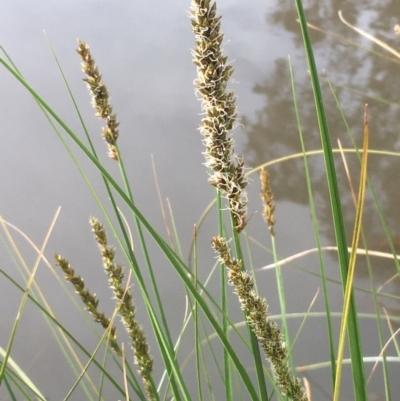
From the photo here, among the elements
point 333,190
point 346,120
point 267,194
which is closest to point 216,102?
point 333,190

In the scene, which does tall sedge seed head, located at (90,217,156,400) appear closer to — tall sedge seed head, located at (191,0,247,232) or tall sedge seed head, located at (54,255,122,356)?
tall sedge seed head, located at (54,255,122,356)

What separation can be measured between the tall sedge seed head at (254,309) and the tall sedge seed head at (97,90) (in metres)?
0.18

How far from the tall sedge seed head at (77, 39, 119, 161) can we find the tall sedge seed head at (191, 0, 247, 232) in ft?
0.49

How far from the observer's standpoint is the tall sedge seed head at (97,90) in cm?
41

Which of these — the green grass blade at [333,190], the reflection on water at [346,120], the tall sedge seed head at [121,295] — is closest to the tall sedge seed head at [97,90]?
the tall sedge seed head at [121,295]

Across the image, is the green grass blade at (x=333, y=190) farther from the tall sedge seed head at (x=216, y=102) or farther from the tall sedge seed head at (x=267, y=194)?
the tall sedge seed head at (x=267, y=194)

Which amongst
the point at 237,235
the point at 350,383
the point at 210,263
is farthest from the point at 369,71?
the point at 237,235

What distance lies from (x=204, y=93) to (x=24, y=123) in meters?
1.19

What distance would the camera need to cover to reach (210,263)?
107 centimetres

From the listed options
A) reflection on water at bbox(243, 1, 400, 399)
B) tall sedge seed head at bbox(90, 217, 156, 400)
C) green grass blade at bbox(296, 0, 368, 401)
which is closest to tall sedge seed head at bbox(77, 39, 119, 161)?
tall sedge seed head at bbox(90, 217, 156, 400)

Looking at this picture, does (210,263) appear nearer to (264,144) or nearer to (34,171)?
(264,144)

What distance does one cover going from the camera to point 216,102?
290 millimetres

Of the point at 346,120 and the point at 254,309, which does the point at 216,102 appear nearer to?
the point at 254,309

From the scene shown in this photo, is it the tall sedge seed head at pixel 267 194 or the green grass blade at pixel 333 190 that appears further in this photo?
the tall sedge seed head at pixel 267 194
